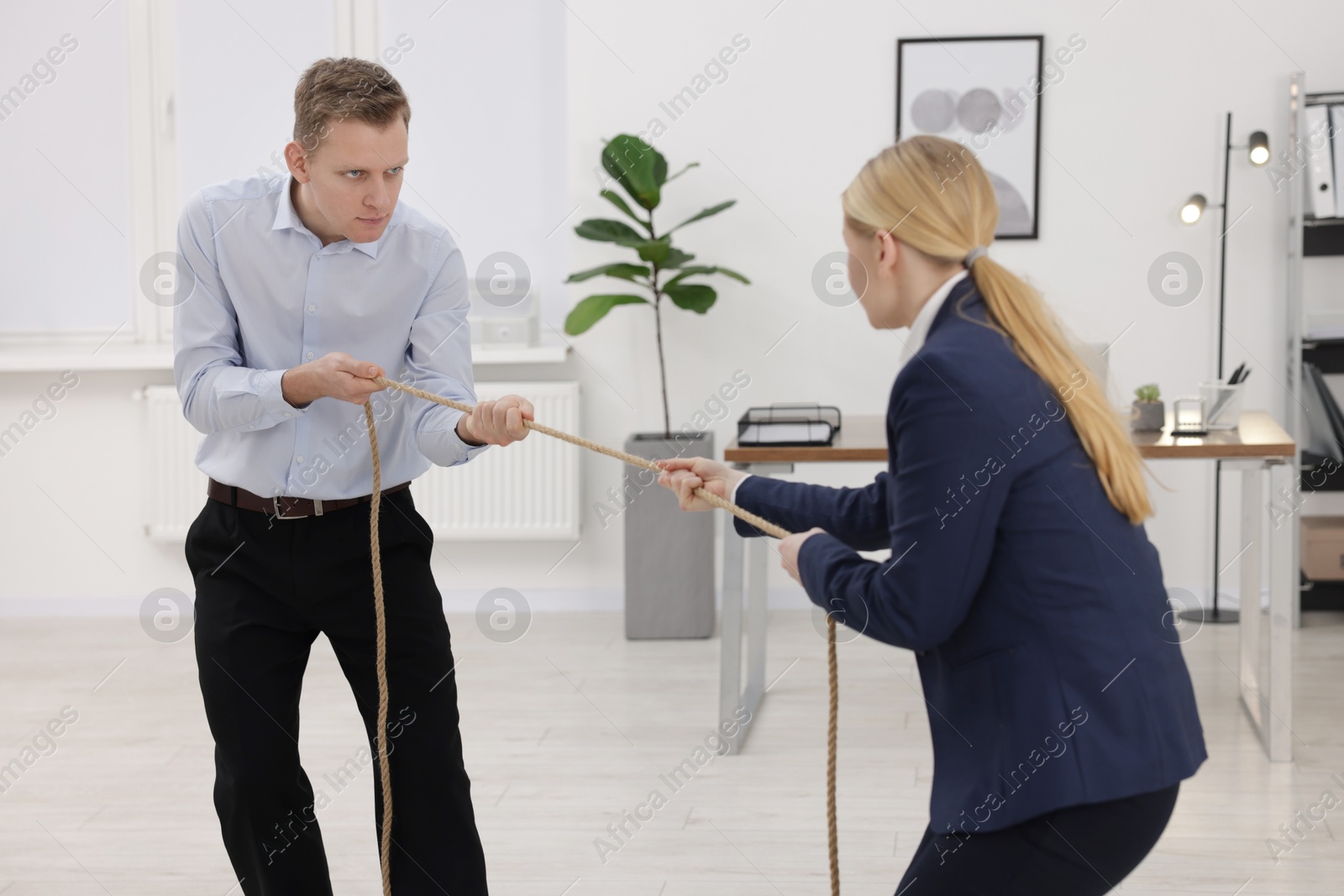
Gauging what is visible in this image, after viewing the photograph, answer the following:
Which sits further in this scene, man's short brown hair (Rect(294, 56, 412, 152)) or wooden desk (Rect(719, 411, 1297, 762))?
wooden desk (Rect(719, 411, 1297, 762))

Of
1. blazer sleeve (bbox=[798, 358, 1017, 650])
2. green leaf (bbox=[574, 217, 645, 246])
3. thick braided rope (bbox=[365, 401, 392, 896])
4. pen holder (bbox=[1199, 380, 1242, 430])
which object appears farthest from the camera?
green leaf (bbox=[574, 217, 645, 246])

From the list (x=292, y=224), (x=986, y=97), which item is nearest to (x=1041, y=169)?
(x=986, y=97)

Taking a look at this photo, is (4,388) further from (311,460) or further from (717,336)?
(311,460)

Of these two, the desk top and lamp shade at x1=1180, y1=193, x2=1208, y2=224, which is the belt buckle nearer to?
the desk top

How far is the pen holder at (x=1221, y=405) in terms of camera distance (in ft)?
10.9

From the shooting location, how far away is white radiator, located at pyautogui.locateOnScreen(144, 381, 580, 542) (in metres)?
4.48

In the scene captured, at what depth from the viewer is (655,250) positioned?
4.00 metres

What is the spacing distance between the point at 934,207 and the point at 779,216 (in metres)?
3.12

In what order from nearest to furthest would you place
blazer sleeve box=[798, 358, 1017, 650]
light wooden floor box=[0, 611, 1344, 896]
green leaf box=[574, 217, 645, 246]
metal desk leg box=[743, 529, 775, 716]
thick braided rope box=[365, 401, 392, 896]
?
blazer sleeve box=[798, 358, 1017, 650], thick braided rope box=[365, 401, 392, 896], light wooden floor box=[0, 611, 1344, 896], metal desk leg box=[743, 529, 775, 716], green leaf box=[574, 217, 645, 246]

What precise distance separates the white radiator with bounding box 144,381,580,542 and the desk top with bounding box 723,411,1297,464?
1344 millimetres

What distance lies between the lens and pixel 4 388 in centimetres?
468

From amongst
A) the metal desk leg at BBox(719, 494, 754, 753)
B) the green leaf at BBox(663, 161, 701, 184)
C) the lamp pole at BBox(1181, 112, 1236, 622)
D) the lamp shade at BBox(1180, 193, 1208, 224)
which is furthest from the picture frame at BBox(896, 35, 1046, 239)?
the metal desk leg at BBox(719, 494, 754, 753)

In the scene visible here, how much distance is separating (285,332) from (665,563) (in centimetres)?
Result: 247

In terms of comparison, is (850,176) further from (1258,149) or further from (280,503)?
(280,503)
